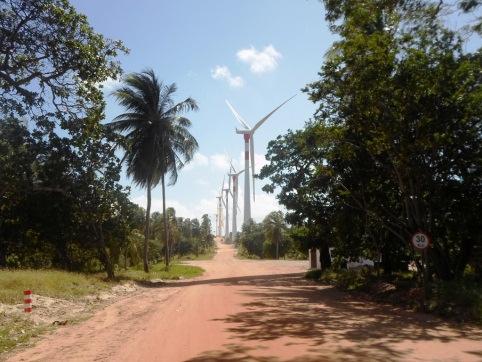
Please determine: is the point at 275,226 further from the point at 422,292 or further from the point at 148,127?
the point at 422,292

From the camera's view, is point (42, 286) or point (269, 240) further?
point (269, 240)

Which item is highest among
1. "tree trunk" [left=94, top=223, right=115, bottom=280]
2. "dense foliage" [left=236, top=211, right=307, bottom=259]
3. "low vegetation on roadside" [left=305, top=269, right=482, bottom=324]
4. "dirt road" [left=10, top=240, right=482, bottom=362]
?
"dense foliage" [left=236, top=211, right=307, bottom=259]

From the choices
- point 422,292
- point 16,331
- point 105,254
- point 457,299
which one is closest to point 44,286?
point 16,331

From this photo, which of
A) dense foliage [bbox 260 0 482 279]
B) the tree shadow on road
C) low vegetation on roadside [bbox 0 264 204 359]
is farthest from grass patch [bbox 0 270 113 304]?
dense foliage [bbox 260 0 482 279]

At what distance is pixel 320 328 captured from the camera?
9.96 meters

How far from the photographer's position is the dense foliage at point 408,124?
13.8 metres

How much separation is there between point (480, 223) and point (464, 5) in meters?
7.44

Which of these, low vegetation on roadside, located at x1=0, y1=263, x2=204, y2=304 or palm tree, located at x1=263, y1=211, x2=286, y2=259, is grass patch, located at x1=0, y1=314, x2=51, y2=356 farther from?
palm tree, located at x1=263, y1=211, x2=286, y2=259

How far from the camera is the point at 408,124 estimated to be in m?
14.4

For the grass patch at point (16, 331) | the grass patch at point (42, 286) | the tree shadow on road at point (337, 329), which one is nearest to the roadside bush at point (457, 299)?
the tree shadow on road at point (337, 329)

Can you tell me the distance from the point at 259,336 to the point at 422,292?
7.51m

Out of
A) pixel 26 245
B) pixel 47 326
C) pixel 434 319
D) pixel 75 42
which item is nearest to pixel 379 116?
pixel 434 319

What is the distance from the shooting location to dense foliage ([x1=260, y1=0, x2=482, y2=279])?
13781 mm

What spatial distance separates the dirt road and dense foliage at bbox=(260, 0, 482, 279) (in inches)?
166
